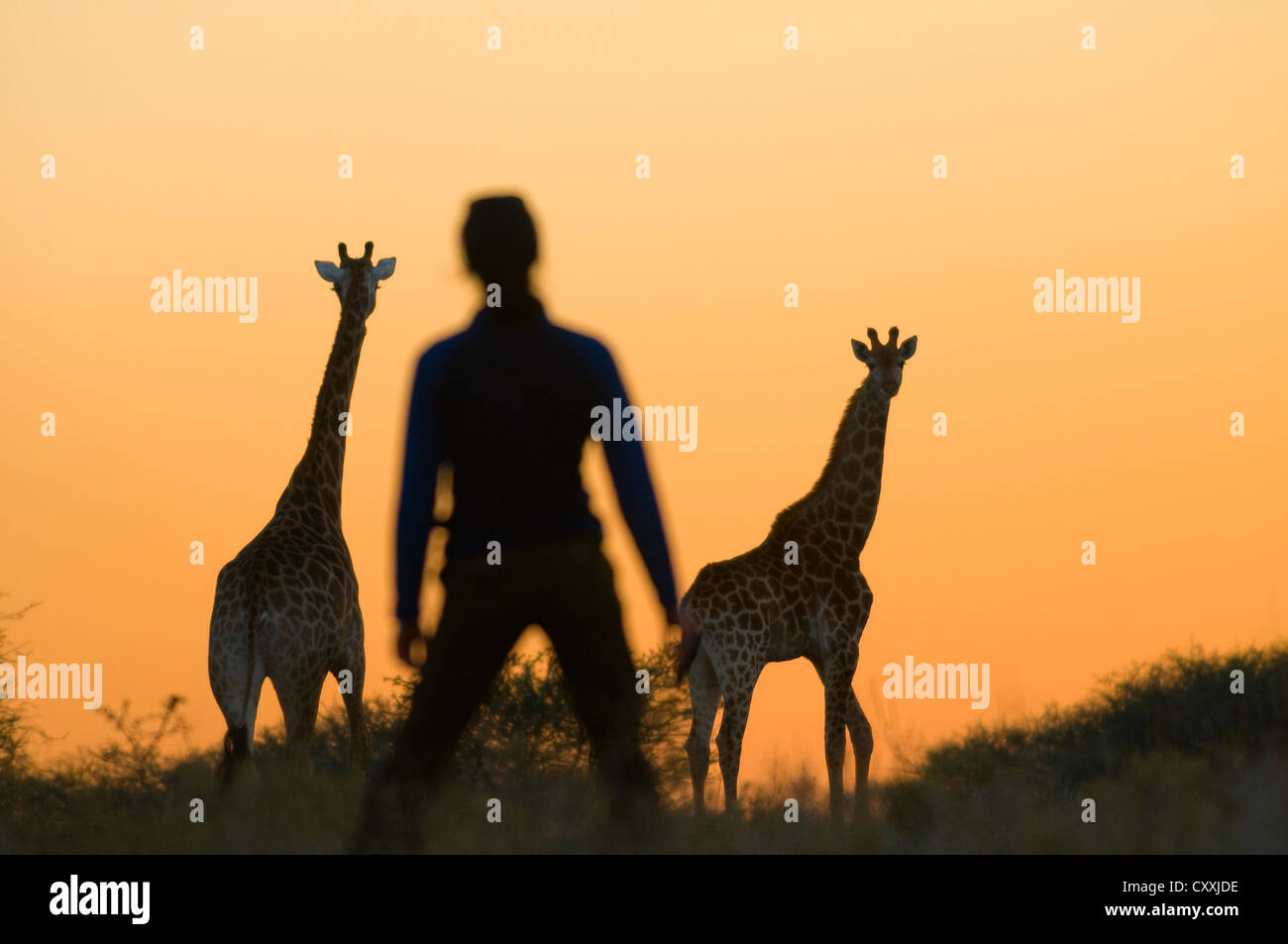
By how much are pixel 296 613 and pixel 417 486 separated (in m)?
5.87

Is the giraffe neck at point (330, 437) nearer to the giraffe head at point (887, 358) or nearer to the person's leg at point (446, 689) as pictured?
the giraffe head at point (887, 358)

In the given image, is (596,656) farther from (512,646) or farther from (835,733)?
(835,733)

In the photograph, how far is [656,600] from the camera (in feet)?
21.8

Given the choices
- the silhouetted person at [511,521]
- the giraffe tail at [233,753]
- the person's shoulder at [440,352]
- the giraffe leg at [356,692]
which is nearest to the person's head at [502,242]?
A: the silhouetted person at [511,521]

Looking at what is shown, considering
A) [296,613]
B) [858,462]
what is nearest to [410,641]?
[296,613]

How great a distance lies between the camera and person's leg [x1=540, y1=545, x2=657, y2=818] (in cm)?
646

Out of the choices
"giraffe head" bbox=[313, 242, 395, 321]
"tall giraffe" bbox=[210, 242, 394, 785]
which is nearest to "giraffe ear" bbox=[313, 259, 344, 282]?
"giraffe head" bbox=[313, 242, 395, 321]

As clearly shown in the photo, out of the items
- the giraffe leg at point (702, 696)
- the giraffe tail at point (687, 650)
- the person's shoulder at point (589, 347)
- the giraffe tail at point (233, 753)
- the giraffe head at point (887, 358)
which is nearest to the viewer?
the person's shoulder at point (589, 347)

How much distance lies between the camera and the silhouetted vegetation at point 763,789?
8750 mm

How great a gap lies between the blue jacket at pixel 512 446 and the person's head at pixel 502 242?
16 cm

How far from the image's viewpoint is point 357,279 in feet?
45.8
